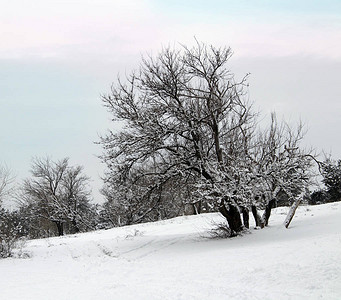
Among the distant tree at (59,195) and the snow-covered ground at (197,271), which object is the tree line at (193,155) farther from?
the distant tree at (59,195)

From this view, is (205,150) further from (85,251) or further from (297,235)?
(85,251)

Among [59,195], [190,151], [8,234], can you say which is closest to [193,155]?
[190,151]

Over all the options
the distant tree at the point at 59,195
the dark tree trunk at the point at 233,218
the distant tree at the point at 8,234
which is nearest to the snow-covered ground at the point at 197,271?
the dark tree trunk at the point at 233,218

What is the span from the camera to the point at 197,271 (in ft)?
30.9

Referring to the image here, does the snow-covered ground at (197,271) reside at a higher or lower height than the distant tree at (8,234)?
lower

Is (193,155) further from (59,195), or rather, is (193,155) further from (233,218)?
(59,195)

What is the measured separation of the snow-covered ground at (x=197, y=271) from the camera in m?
7.07

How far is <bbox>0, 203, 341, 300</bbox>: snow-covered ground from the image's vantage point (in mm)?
7074

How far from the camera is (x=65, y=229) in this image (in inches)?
2226

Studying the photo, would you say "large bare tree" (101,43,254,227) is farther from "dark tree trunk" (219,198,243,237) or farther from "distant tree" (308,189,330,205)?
"distant tree" (308,189,330,205)

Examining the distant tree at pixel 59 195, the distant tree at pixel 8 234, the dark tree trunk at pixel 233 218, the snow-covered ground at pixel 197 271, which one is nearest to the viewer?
the snow-covered ground at pixel 197 271

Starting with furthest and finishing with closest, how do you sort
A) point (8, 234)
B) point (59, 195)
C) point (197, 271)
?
point (59, 195)
point (8, 234)
point (197, 271)

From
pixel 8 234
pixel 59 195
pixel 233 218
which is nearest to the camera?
pixel 233 218

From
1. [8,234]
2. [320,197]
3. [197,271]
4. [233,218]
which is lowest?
[320,197]
